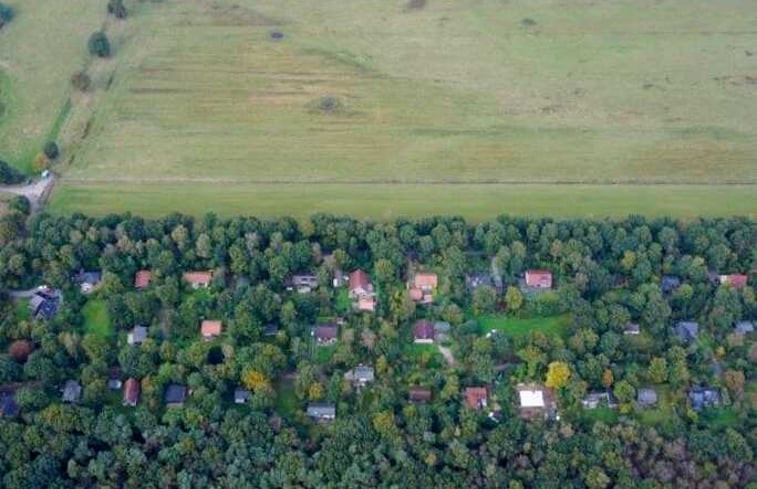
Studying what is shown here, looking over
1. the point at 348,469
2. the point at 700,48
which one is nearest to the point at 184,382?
the point at 348,469

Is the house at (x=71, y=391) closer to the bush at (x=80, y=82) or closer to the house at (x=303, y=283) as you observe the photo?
the house at (x=303, y=283)

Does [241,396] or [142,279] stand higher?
[142,279]

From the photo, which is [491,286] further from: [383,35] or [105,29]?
[105,29]

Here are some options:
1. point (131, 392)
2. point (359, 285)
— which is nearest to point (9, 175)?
point (131, 392)

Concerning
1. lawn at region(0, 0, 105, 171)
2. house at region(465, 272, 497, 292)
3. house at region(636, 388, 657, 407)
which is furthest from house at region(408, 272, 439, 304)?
lawn at region(0, 0, 105, 171)

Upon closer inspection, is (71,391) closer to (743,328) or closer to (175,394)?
(175,394)
